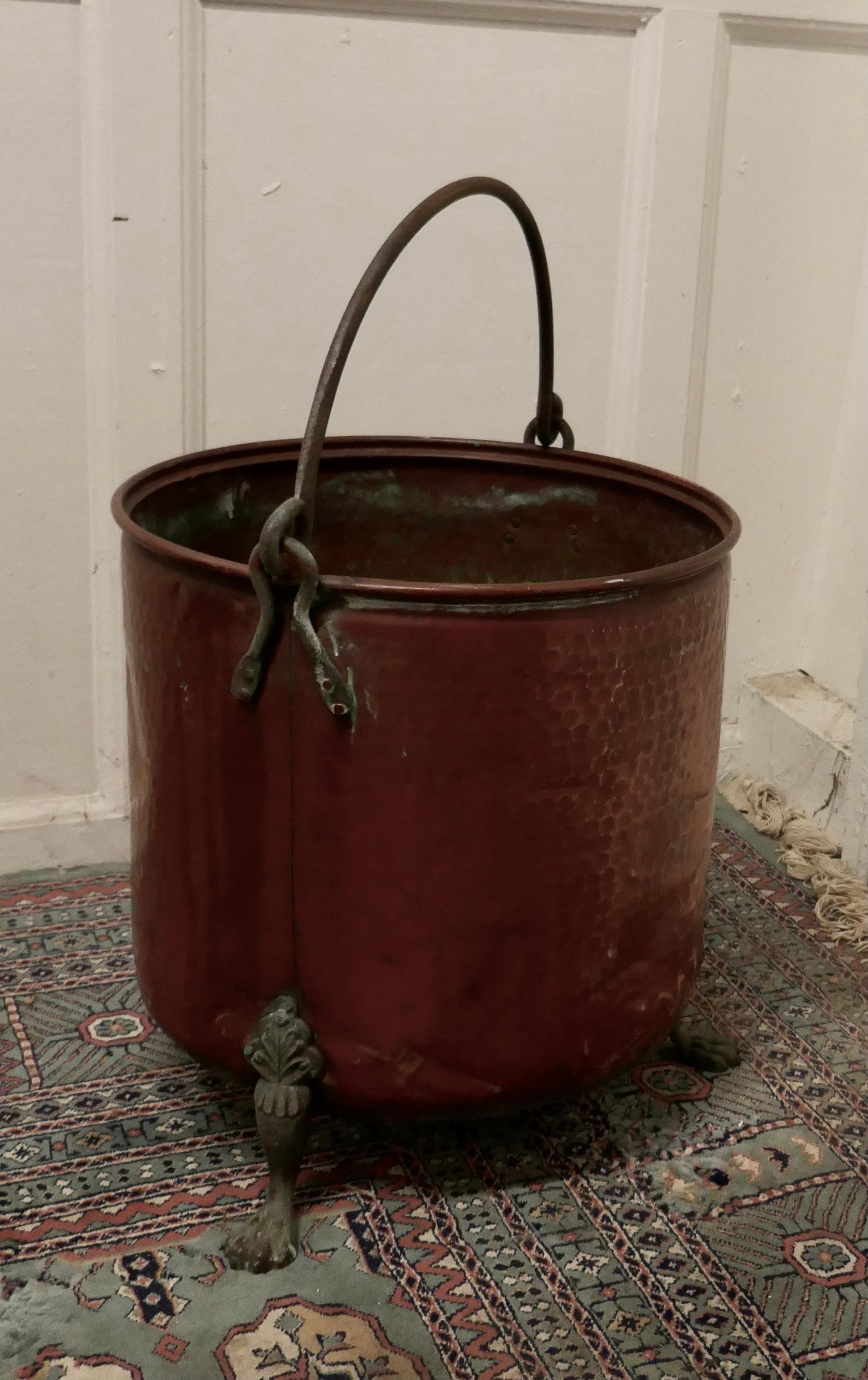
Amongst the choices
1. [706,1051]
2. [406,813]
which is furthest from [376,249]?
[706,1051]

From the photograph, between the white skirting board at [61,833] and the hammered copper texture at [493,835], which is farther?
the white skirting board at [61,833]

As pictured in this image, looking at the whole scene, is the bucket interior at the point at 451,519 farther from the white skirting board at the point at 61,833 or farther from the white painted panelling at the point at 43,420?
the white skirting board at the point at 61,833

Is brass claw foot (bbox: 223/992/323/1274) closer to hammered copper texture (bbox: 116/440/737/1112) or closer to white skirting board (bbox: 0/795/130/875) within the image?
hammered copper texture (bbox: 116/440/737/1112)

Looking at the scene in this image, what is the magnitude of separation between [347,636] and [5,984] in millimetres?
930

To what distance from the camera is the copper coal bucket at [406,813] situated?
139 centimetres

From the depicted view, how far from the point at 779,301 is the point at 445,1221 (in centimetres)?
165

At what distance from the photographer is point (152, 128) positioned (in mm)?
2043

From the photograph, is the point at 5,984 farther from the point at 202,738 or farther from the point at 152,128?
the point at 152,128

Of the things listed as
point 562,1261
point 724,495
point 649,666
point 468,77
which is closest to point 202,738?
point 649,666

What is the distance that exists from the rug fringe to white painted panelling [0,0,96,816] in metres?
1.13

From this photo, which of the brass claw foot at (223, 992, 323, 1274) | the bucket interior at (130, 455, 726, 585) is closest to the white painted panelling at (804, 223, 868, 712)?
the bucket interior at (130, 455, 726, 585)

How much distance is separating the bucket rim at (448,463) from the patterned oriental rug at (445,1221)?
66 cm

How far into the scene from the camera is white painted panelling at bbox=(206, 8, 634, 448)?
2.12 m

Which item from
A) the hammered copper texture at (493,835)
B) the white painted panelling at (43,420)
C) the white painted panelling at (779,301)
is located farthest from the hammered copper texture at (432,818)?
the white painted panelling at (779,301)
